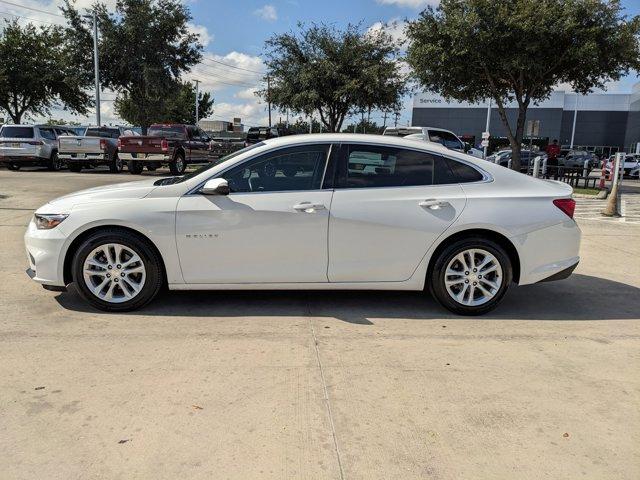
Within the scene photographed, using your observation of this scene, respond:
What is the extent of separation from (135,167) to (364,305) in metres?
17.0

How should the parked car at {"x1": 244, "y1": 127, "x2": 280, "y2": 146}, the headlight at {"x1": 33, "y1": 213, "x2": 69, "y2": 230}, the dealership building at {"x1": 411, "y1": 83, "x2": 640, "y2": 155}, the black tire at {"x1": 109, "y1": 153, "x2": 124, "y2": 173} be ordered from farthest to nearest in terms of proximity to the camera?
the dealership building at {"x1": 411, "y1": 83, "x2": 640, "y2": 155} < the parked car at {"x1": 244, "y1": 127, "x2": 280, "y2": 146} < the black tire at {"x1": 109, "y1": 153, "x2": 124, "y2": 173} < the headlight at {"x1": 33, "y1": 213, "x2": 69, "y2": 230}

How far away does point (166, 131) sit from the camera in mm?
21203

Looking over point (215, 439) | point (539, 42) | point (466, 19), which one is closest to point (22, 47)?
point (466, 19)

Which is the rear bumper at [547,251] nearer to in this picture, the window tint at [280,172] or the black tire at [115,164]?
the window tint at [280,172]

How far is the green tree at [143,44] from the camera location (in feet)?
96.8

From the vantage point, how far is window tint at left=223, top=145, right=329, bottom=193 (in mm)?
4836

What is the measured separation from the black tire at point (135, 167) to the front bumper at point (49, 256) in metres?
15.3

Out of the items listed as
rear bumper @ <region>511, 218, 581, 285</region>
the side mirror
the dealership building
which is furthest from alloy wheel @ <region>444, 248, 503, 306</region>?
the dealership building

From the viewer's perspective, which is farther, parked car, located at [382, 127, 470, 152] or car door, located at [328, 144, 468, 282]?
parked car, located at [382, 127, 470, 152]

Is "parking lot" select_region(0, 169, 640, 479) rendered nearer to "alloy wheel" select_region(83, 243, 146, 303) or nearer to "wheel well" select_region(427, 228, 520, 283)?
"alloy wheel" select_region(83, 243, 146, 303)

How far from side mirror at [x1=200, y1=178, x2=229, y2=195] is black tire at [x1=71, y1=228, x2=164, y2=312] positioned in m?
0.69

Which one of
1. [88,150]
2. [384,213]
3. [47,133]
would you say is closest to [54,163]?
[47,133]

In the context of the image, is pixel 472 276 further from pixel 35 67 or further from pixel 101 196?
pixel 35 67

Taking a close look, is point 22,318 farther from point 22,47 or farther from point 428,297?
point 22,47
